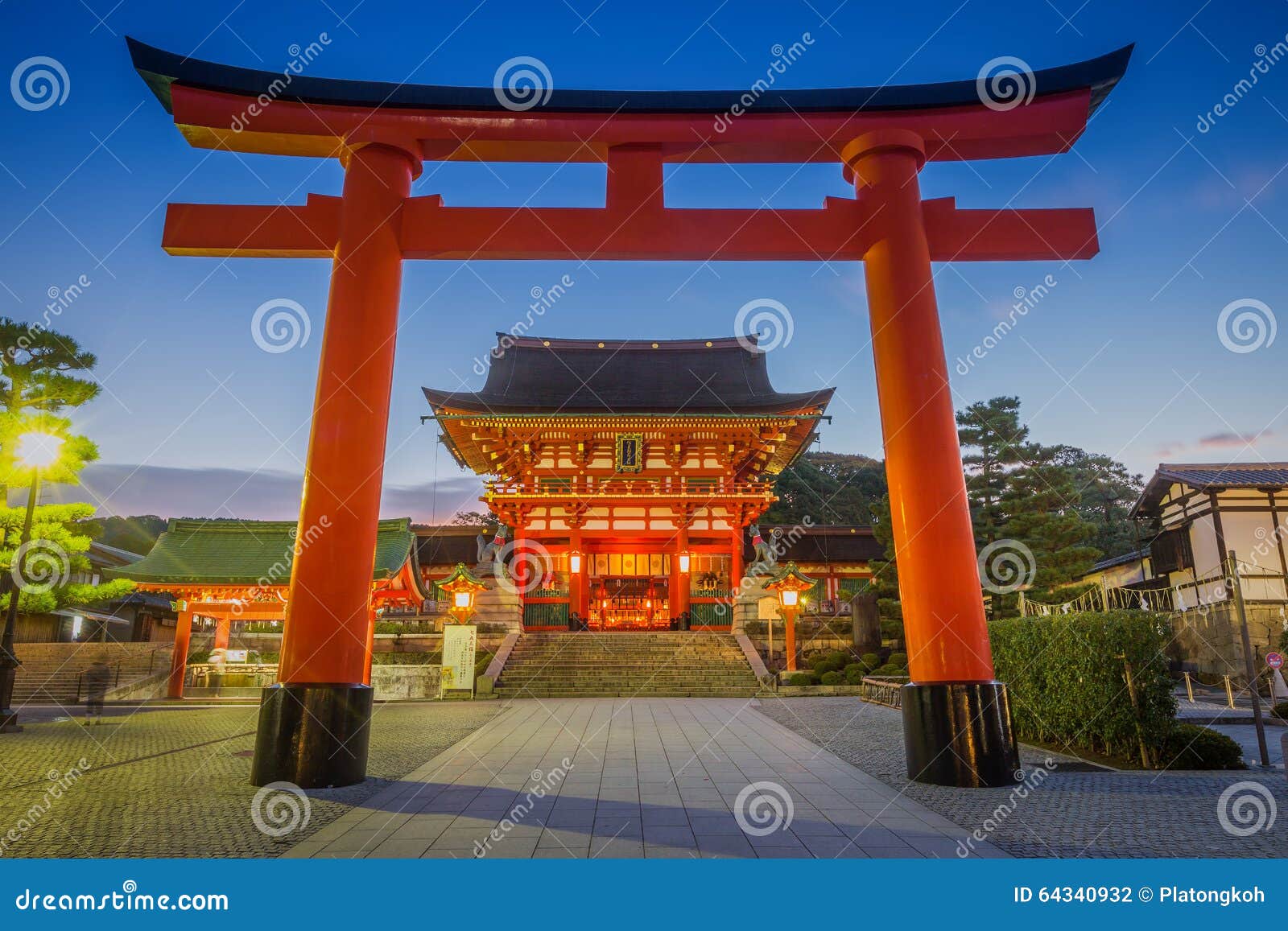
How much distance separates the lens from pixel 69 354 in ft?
54.4

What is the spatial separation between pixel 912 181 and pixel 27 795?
391 inches

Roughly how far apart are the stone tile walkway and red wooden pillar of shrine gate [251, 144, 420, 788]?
826mm

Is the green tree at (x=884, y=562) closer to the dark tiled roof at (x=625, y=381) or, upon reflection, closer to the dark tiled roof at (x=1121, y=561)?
the dark tiled roof at (x=625, y=381)

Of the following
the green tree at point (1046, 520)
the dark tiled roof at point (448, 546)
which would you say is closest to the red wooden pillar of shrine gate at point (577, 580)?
the dark tiled roof at point (448, 546)

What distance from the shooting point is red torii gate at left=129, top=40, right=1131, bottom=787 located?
6.36 metres

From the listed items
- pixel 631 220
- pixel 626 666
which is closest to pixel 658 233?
pixel 631 220

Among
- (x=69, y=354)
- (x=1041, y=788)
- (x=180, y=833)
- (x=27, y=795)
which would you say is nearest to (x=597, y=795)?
(x=180, y=833)

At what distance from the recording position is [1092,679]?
25.7 feet

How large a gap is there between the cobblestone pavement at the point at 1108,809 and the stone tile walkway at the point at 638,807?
27 centimetres

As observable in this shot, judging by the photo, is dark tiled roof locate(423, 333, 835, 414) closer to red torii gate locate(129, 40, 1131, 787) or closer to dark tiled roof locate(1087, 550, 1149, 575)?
red torii gate locate(129, 40, 1131, 787)

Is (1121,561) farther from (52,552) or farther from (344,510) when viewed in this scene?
(52,552)

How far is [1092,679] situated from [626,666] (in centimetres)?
1168

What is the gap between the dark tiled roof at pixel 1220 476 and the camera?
73.3 feet

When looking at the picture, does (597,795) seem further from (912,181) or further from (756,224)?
(912,181)
